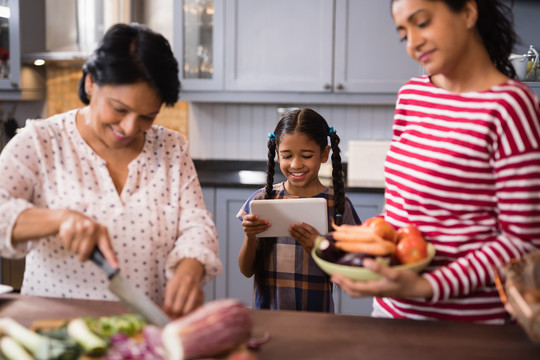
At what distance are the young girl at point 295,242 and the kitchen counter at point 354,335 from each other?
0.63 metres

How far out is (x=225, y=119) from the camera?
371 cm

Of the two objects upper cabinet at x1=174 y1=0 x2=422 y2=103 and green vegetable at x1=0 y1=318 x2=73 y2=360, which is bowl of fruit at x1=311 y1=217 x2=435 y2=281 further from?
upper cabinet at x1=174 y1=0 x2=422 y2=103

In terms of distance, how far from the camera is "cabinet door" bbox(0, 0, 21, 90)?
3.46 m

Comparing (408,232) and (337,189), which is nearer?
(408,232)

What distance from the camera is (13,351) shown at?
36.4 inches

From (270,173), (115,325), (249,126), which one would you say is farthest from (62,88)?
(115,325)

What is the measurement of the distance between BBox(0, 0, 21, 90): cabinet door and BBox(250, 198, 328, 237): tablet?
7.95 ft

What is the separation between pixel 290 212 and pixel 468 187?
2.26 feet

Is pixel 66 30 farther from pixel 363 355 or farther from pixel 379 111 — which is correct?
pixel 363 355

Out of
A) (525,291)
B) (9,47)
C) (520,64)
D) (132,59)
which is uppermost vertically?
(9,47)

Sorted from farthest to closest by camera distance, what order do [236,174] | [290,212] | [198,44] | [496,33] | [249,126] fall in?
[249,126]
[236,174]
[198,44]
[290,212]
[496,33]

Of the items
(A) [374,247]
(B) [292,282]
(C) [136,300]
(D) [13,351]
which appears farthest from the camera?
(B) [292,282]

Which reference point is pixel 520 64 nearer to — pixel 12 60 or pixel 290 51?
pixel 290 51

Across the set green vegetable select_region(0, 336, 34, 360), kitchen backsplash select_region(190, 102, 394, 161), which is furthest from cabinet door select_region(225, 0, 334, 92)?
green vegetable select_region(0, 336, 34, 360)
